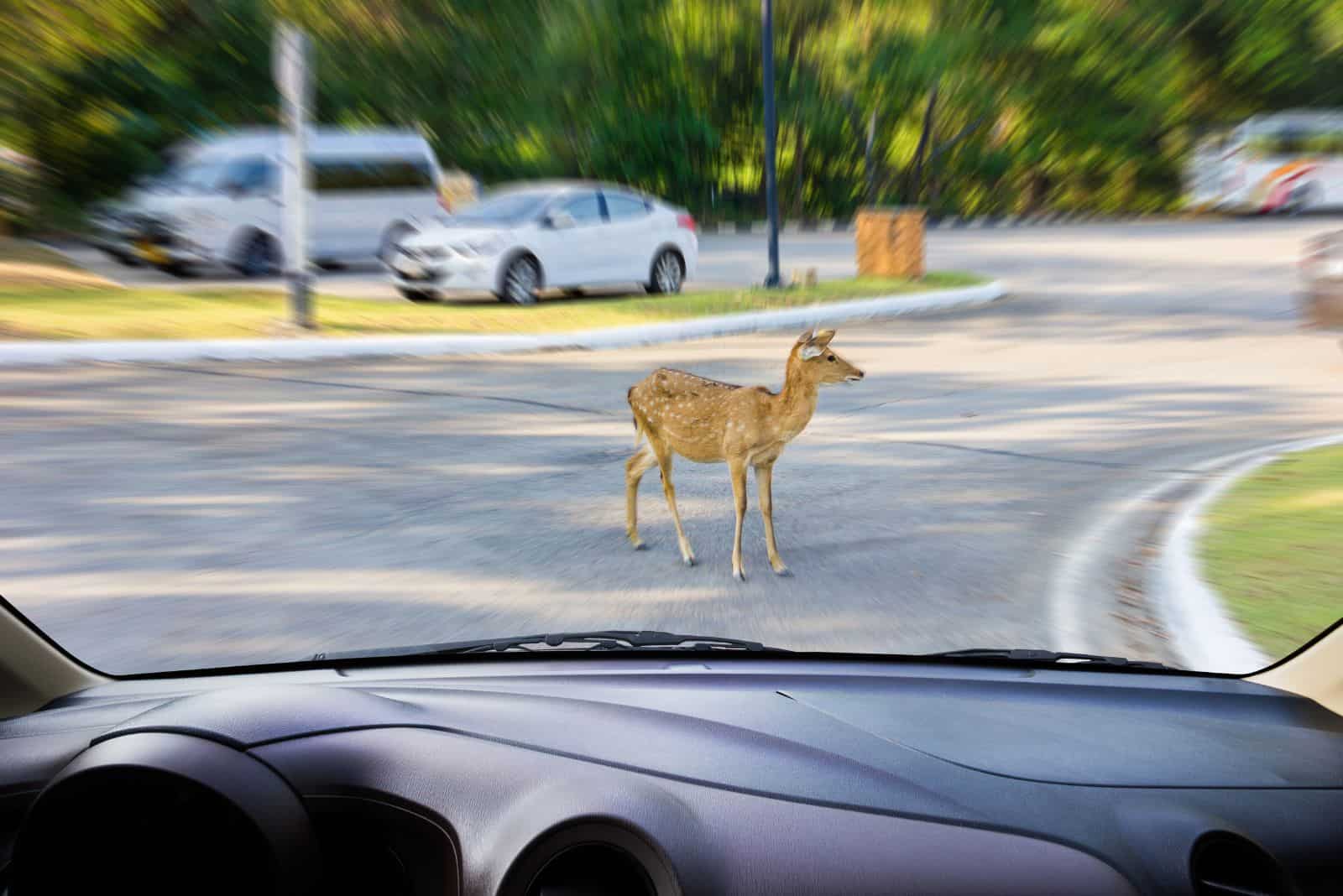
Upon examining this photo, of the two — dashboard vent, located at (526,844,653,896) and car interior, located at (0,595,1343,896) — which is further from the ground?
car interior, located at (0,595,1343,896)

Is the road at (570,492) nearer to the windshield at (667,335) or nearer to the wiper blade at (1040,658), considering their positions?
the windshield at (667,335)

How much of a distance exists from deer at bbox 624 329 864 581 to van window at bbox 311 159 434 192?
79.3ft

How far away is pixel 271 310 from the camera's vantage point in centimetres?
1966

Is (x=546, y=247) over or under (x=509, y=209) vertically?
under

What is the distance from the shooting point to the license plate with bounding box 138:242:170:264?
81.8 feet

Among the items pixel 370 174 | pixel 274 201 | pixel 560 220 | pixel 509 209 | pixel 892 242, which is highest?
pixel 370 174

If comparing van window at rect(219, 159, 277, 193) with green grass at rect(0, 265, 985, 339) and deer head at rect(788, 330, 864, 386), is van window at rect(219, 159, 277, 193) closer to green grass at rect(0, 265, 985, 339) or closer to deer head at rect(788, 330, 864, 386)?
green grass at rect(0, 265, 985, 339)

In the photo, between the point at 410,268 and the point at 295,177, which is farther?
the point at 410,268

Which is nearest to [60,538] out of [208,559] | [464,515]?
[208,559]

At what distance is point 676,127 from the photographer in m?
42.0

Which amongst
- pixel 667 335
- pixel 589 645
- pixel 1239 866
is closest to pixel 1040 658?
pixel 1239 866

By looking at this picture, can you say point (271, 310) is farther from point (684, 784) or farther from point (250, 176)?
point (684, 784)

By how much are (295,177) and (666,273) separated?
23.5 feet

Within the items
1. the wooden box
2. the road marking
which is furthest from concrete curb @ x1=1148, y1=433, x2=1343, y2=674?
the wooden box
